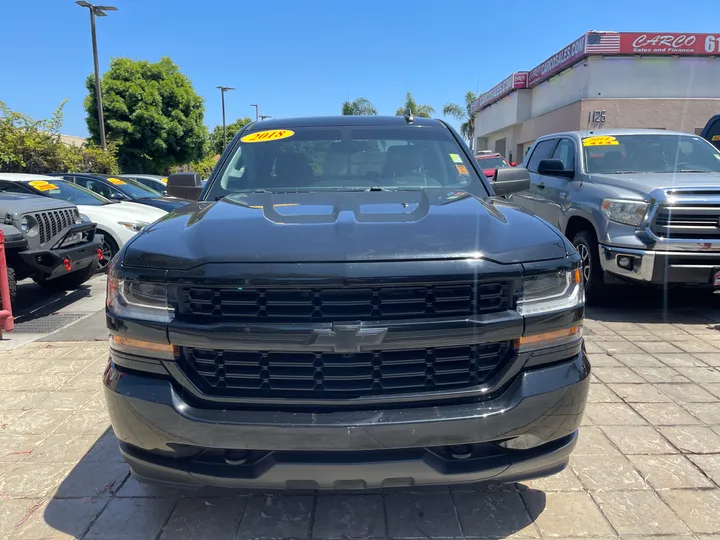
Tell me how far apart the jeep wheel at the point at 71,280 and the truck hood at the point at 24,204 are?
879mm

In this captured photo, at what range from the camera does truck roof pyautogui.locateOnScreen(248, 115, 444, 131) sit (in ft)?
11.9

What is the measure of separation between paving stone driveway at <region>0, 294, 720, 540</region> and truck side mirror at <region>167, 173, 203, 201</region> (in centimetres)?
152

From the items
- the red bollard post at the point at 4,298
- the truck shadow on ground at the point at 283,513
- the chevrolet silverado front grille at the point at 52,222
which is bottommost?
the truck shadow on ground at the point at 283,513

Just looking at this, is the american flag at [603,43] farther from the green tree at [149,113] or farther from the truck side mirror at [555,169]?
the truck side mirror at [555,169]

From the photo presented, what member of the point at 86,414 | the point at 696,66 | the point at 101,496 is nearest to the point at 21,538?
the point at 101,496

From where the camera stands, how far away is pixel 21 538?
7.59 feet

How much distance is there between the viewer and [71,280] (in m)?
6.96

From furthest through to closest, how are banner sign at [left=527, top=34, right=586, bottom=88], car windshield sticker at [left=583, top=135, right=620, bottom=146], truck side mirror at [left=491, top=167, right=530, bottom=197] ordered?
banner sign at [left=527, top=34, right=586, bottom=88], car windshield sticker at [left=583, top=135, right=620, bottom=146], truck side mirror at [left=491, top=167, right=530, bottom=197]

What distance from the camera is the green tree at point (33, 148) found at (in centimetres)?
1543

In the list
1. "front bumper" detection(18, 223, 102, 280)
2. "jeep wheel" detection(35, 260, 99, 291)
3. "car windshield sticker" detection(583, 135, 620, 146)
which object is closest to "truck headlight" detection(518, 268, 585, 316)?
"car windshield sticker" detection(583, 135, 620, 146)

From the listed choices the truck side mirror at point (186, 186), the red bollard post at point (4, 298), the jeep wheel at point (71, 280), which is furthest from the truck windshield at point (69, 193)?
the truck side mirror at point (186, 186)

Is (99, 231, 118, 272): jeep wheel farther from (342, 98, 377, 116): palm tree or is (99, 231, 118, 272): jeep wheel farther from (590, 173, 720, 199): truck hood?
(342, 98, 377, 116): palm tree

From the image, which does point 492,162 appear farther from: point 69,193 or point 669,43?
point 669,43

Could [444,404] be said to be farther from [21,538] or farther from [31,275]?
[31,275]
